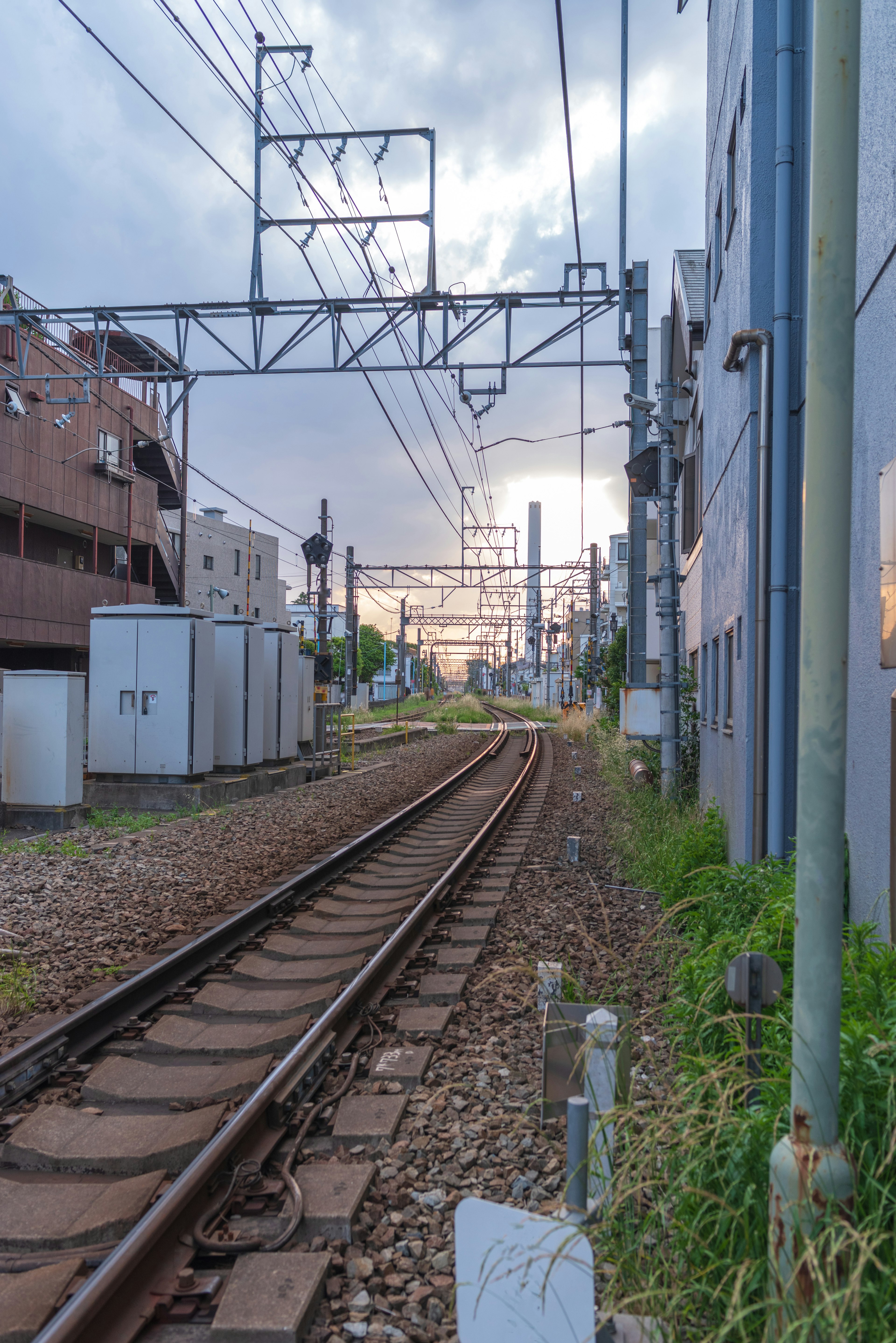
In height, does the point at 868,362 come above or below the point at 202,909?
above

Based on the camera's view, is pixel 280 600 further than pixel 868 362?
Yes

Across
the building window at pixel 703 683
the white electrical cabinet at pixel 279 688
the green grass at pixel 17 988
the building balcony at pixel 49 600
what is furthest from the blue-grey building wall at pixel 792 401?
the building balcony at pixel 49 600

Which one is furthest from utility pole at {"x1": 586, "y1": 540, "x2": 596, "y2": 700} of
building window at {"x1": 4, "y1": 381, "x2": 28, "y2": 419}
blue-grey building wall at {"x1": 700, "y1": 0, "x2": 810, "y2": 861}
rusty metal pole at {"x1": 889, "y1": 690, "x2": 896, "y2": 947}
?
rusty metal pole at {"x1": 889, "y1": 690, "x2": 896, "y2": 947}

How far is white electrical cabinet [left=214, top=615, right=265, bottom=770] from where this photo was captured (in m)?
18.8

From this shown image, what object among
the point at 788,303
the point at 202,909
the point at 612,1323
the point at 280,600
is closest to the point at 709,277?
the point at 788,303

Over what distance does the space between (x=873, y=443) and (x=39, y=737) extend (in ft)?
39.1

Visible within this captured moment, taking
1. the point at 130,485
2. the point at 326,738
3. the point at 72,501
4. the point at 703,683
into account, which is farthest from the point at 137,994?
the point at 130,485

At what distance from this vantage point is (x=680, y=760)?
15203mm

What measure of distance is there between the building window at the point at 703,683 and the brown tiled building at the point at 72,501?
1611 cm

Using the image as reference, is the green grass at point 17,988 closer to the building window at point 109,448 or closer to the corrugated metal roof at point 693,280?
the corrugated metal roof at point 693,280

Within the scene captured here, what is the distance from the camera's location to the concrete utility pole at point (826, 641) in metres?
2.28

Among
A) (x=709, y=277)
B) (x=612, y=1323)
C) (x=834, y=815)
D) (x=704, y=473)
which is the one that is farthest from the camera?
(x=704, y=473)

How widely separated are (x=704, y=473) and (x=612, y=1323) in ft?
37.4

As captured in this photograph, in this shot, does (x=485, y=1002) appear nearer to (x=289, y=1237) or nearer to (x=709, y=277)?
(x=289, y=1237)
